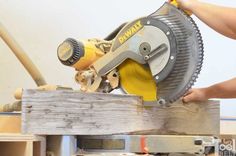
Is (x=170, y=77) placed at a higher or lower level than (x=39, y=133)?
higher

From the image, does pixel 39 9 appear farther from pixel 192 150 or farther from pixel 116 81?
pixel 192 150

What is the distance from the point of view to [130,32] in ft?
4.14

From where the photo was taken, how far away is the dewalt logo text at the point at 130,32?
1.24 meters

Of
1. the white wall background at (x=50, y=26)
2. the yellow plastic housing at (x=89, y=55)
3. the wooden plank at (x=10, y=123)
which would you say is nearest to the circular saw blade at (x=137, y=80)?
the yellow plastic housing at (x=89, y=55)

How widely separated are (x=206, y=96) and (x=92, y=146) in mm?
481

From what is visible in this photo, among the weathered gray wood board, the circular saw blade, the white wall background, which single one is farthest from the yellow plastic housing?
the white wall background

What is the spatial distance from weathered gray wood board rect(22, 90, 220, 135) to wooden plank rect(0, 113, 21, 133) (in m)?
0.10

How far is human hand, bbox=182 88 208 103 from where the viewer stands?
1391 millimetres

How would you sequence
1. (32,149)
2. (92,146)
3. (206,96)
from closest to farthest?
(32,149) < (92,146) < (206,96)

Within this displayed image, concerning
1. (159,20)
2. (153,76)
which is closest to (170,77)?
(153,76)

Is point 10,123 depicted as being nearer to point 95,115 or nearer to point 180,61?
point 95,115

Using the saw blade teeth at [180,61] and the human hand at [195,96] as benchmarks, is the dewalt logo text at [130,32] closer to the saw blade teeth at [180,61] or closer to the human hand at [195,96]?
the saw blade teeth at [180,61]

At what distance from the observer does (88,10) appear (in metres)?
2.25

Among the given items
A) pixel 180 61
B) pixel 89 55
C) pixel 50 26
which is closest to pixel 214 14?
pixel 180 61
